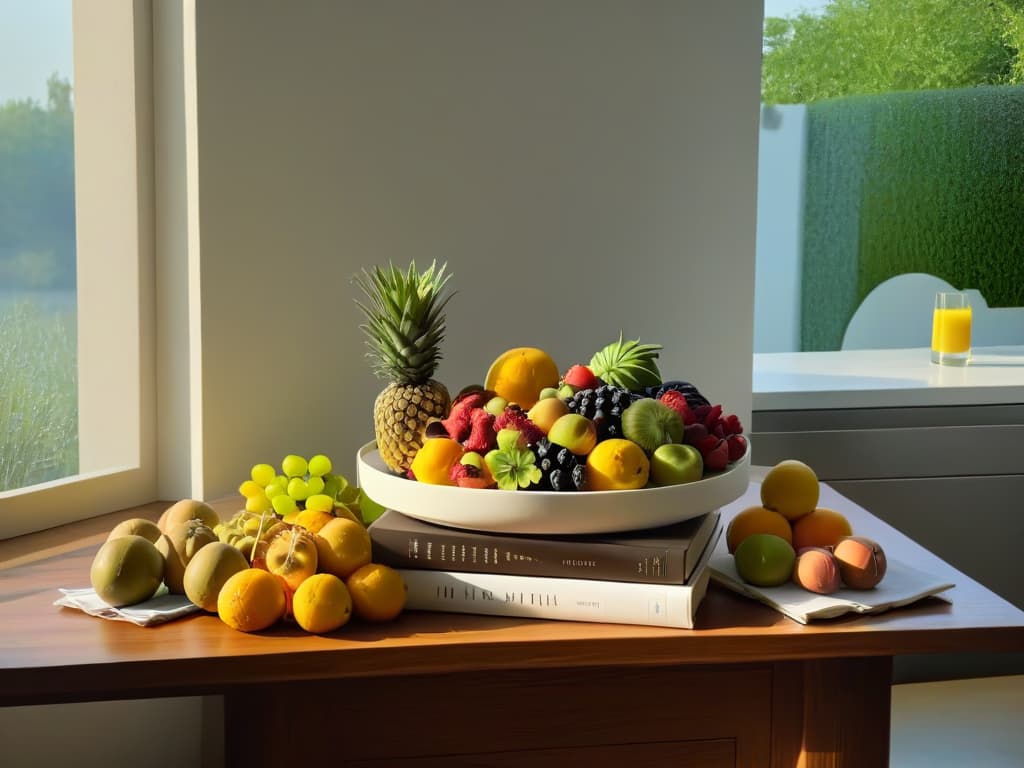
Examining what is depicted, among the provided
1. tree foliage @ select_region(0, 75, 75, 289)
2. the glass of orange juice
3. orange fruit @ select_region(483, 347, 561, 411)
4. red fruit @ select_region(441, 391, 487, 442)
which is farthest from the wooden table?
the glass of orange juice

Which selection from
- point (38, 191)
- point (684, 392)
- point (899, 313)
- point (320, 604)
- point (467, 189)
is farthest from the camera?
point (899, 313)

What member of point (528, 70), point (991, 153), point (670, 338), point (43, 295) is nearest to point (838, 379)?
point (670, 338)

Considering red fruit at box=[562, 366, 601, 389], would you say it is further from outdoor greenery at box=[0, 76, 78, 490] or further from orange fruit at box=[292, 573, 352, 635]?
outdoor greenery at box=[0, 76, 78, 490]

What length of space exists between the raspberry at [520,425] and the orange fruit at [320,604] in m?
0.25

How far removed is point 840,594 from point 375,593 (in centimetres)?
52

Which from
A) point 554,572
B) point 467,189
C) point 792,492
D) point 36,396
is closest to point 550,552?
point 554,572

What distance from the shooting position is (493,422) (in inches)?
49.3

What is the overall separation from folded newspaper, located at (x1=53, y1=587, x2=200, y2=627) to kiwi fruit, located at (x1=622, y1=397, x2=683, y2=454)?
53cm

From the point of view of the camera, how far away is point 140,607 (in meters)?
1.21

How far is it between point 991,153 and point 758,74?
1058mm

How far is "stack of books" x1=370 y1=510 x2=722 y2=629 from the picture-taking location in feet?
3.79

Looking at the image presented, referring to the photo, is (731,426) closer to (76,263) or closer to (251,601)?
(251,601)

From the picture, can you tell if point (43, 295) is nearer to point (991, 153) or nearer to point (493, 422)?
point (493, 422)

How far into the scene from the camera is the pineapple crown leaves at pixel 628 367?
141 cm
